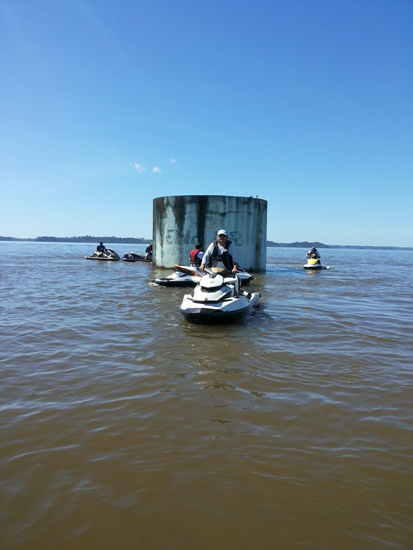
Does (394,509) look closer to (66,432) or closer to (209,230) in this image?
(66,432)

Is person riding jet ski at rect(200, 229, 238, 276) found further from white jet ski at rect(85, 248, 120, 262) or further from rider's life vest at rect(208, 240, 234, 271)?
white jet ski at rect(85, 248, 120, 262)

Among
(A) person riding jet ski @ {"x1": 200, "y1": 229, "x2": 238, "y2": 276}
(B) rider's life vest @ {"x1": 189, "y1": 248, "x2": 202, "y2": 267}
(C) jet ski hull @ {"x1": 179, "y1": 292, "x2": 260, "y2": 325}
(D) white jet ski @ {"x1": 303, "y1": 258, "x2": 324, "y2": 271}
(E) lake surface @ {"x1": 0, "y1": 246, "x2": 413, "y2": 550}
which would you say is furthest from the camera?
(D) white jet ski @ {"x1": 303, "y1": 258, "x2": 324, "y2": 271}

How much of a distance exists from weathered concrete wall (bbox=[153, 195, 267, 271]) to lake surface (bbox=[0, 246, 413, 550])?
13.0 m

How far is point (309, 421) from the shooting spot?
3.66 m

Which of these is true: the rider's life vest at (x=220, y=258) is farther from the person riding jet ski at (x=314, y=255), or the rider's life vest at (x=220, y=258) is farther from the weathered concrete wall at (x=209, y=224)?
the person riding jet ski at (x=314, y=255)

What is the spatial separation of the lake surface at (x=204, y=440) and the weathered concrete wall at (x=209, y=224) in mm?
13039

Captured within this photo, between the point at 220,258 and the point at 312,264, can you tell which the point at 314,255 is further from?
the point at 220,258

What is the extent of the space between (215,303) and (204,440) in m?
4.49

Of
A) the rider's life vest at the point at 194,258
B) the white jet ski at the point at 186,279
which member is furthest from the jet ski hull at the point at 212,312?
the rider's life vest at the point at 194,258

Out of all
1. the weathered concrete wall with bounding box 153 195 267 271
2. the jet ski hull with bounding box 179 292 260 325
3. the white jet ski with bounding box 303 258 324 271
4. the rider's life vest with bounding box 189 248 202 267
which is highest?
the weathered concrete wall with bounding box 153 195 267 271

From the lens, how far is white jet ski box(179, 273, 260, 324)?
7.55 m

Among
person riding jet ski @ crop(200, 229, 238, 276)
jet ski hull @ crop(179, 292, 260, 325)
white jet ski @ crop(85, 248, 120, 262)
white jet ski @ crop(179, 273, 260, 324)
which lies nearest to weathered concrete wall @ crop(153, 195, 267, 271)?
white jet ski @ crop(85, 248, 120, 262)

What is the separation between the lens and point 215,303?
7.72 meters

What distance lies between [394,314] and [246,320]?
3725mm
